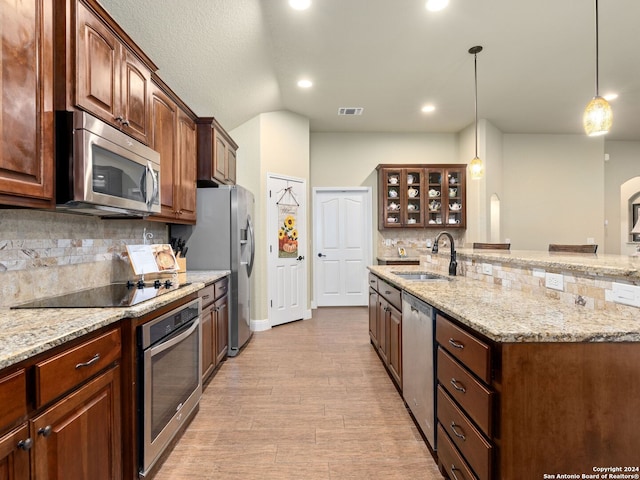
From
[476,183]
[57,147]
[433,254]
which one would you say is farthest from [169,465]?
[476,183]

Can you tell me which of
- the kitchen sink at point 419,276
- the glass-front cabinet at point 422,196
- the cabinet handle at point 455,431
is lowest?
the cabinet handle at point 455,431

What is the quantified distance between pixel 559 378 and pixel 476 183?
4757mm

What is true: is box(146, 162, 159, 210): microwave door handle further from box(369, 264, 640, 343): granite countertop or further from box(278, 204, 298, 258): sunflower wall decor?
box(278, 204, 298, 258): sunflower wall decor

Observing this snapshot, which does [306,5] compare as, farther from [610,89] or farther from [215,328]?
[610,89]

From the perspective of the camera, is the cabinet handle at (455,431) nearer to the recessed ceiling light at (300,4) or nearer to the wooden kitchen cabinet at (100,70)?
the wooden kitchen cabinet at (100,70)

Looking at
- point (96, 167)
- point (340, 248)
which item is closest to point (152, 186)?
point (96, 167)

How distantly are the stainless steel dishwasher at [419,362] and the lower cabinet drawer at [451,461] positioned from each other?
8 cm

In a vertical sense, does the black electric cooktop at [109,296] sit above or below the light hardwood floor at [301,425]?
above

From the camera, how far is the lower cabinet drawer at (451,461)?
1.38 meters

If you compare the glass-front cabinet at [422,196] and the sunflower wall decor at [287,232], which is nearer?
the sunflower wall decor at [287,232]

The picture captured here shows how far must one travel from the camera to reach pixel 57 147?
1.49m

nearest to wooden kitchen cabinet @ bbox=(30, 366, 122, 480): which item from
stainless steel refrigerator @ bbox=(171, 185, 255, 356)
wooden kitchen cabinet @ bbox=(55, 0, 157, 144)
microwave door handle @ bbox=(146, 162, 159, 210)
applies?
microwave door handle @ bbox=(146, 162, 159, 210)

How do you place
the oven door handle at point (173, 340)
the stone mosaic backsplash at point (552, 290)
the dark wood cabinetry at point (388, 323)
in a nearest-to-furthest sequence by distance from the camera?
the stone mosaic backsplash at point (552, 290) < the oven door handle at point (173, 340) < the dark wood cabinetry at point (388, 323)

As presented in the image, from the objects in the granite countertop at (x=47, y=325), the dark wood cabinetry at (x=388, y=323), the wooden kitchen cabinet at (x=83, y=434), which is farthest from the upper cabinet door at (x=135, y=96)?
the dark wood cabinetry at (x=388, y=323)
